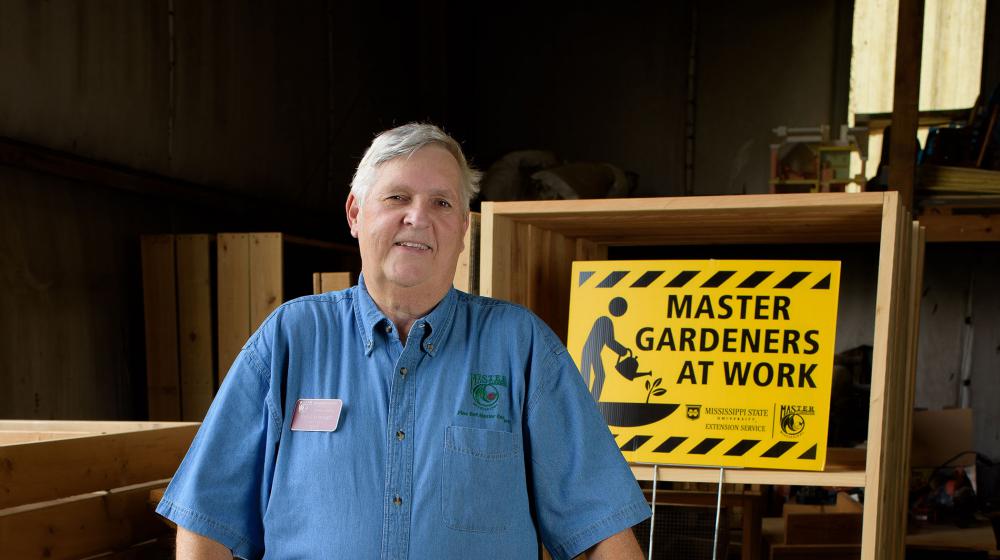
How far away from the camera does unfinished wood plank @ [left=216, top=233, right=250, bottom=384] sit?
4.89 metres

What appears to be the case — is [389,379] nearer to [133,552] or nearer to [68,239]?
[133,552]

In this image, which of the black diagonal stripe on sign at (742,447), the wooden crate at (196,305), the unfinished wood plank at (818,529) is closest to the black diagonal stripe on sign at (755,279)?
the black diagonal stripe on sign at (742,447)

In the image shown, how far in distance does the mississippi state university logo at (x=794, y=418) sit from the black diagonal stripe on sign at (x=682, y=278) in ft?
1.07

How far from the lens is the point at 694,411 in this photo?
187cm

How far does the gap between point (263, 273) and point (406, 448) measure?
3657mm

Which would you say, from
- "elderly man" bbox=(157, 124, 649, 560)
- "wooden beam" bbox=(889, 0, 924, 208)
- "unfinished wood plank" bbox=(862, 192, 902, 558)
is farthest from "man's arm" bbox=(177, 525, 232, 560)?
"wooden beam" bbox=(889, 0, 924, 208)

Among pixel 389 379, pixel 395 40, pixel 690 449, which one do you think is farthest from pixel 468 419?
pixel 395 40

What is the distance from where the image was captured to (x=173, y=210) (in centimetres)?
527

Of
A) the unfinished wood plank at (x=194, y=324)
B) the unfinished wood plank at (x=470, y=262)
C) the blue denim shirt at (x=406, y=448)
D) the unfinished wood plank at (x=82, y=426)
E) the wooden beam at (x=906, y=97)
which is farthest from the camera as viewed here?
the unfinished wood plank at (x=194, y=324)

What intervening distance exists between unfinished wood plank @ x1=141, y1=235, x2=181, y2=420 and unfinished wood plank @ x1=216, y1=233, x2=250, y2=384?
0.24 meters

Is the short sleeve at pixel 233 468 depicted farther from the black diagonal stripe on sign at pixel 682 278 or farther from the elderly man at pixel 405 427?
the black diagonal stripe on sign at pixel 682 278

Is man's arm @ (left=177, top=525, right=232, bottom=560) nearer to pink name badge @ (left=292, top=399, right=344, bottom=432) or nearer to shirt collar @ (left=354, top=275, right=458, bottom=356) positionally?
pink name badge @ (left=292, top=399, right=344, bottom=432)

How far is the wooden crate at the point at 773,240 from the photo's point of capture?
175cm

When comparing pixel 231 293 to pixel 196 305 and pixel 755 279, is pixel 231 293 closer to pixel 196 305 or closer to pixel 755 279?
pixel 196 305
